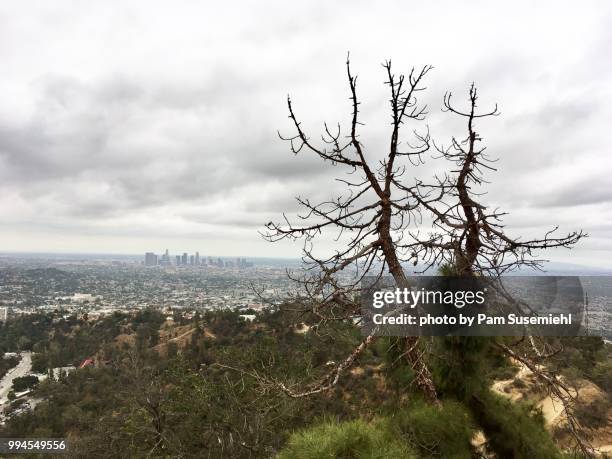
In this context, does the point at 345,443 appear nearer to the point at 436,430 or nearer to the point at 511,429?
the point at 436,430

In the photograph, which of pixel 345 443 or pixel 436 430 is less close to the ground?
pixel 345 443

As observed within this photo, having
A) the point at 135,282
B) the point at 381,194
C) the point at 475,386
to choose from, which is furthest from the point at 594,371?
the point at 135,282

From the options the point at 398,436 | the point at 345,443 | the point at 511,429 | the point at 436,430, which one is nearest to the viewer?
the point at 345,443

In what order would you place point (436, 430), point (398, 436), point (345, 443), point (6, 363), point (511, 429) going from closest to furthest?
1. point (345, 443)
2. point (398, 436)
3. point (436, 430)
4. point (511, 429)
5. point (6, 363)

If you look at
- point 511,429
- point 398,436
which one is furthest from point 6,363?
point 511,429

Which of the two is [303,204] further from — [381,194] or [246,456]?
[246,456]

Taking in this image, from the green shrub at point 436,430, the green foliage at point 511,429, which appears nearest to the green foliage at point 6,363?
the green shrub at point 436,430

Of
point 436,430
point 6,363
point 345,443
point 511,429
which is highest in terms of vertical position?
point 345,443

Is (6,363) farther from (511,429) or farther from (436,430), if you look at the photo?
(511,429)

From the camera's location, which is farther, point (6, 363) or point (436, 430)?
point (6, 363)
